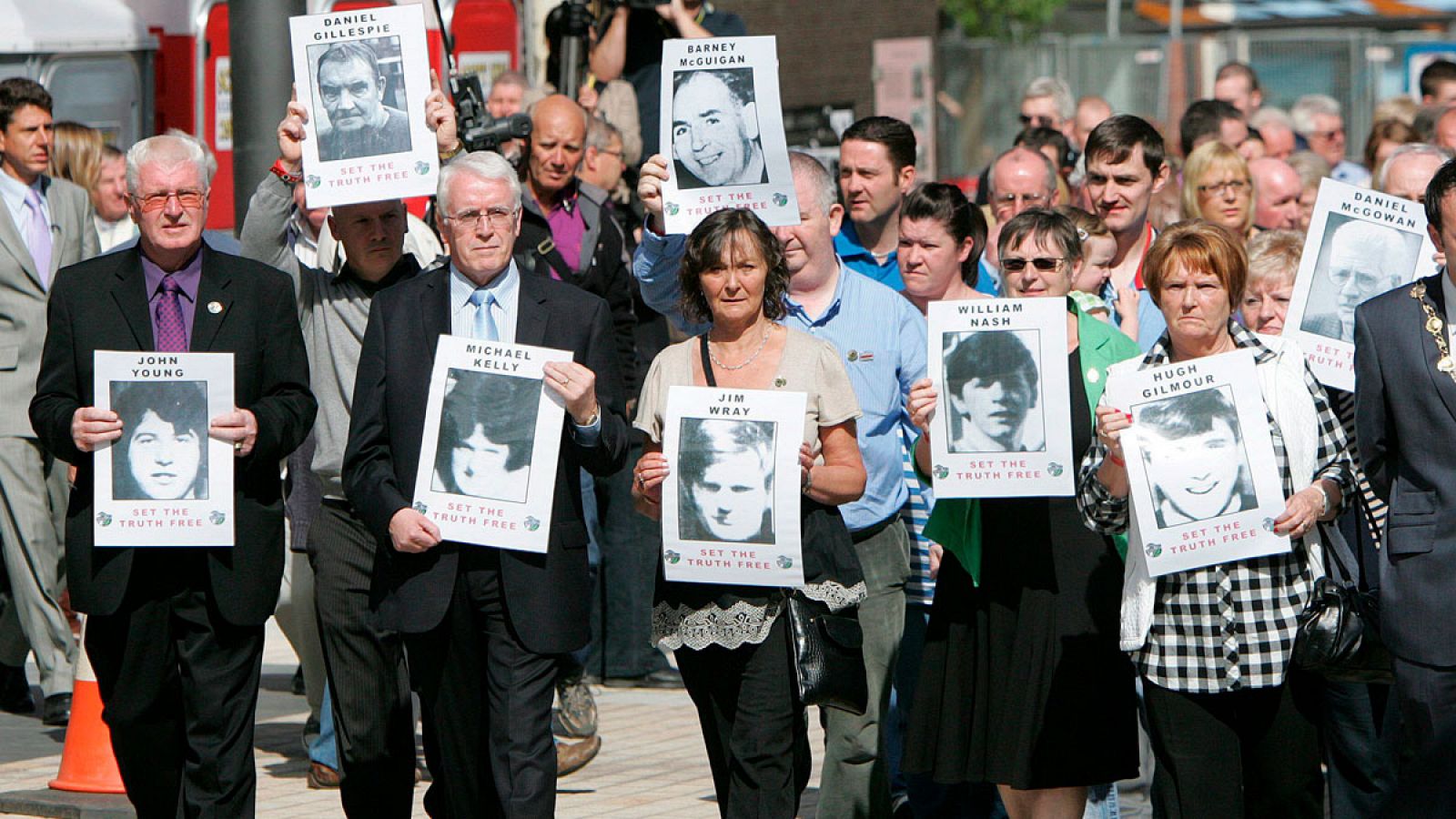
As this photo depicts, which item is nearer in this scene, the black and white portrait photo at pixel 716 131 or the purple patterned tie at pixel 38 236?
the black and white portrait photo at pixel 716 131

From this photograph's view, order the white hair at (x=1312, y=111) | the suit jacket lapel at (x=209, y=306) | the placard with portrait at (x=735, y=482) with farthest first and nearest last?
the white hair at (x=1312, y=111)
the suit jacket lapel at (x=209, y=306)
the placard with portrait at (x=735, y=482)

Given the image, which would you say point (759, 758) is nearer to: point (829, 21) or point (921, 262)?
point (921, 262)

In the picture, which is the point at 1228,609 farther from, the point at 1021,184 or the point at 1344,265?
the point at 1021,184

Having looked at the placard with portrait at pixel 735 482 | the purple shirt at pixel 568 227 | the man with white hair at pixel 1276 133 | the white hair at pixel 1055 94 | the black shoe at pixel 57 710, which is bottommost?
the black shoe at pixel 57 710

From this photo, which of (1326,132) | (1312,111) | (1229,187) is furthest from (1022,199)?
(1312,111)

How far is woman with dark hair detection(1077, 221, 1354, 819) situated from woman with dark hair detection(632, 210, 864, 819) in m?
0.77

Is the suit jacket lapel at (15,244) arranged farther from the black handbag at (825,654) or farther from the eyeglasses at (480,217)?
the black handbag at (825,654)

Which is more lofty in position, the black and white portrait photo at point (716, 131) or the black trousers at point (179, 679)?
the black and white portrait photo at point (716, 131)

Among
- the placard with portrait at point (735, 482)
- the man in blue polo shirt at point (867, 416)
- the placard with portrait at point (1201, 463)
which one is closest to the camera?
the placard with portrait at point (1201, 463)

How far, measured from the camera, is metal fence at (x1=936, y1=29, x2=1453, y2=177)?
30.6 meters

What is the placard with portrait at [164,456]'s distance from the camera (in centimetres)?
638

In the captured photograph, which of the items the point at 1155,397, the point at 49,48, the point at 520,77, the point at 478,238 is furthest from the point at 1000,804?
the point at 49,48

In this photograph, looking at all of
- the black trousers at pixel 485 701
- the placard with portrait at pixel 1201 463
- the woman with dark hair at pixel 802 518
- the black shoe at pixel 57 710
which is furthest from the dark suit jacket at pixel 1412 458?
the black shoe at pixel 57 710

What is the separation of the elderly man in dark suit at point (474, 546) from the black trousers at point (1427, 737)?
2.25 meters
